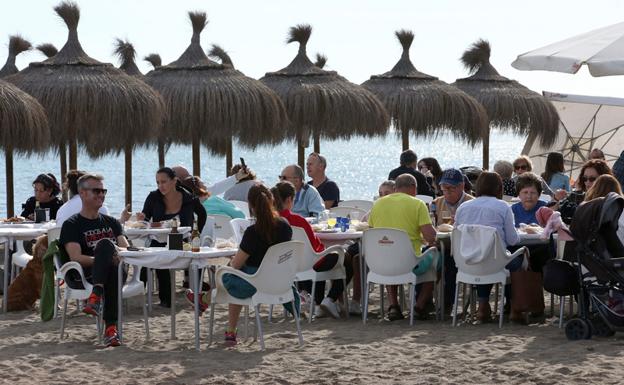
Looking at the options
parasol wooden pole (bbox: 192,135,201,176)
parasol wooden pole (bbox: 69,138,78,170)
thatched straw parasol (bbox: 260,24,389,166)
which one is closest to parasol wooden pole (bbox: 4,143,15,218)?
parasol wooden pole (bbox: 69,138,78,170)

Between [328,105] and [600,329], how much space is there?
35.3 feet

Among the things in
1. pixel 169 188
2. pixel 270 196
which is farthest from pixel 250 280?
pixel 169 188

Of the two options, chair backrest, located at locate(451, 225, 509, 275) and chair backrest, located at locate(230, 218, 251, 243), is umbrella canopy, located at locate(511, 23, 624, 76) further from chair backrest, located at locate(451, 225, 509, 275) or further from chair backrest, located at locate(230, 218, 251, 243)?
chair backrest, located at locate(230, 218, 251, 243)

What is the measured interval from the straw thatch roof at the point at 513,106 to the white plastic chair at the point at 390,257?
39.2 feet

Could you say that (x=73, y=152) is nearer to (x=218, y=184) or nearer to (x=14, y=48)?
(x=14, y=48)

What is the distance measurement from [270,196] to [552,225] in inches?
81.5

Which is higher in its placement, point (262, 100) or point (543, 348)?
point (262, 100)

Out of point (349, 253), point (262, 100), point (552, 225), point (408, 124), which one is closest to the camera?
point (552, 225)

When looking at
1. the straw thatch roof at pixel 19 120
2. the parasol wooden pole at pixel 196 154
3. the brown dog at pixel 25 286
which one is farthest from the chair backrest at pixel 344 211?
the parasol wooden pole at pixel 196 154

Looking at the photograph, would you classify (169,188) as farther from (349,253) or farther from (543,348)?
(543,348)

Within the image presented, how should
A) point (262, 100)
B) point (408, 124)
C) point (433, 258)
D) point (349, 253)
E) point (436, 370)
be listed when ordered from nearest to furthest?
point (436, 370)
point (433, 258)
point (349, 253)
point (262, 100)
point (408, 124)

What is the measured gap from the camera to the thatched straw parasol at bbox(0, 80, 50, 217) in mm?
13516

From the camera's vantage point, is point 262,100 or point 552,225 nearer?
point 552,225

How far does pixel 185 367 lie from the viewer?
22.1 feet
